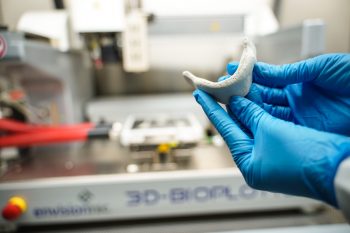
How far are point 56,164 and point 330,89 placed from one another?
0.99 meters

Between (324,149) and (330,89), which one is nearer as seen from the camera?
(324,149)

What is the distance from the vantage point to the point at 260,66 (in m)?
0.50

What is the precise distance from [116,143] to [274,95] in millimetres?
873

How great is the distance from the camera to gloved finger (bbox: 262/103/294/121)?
0.56 m

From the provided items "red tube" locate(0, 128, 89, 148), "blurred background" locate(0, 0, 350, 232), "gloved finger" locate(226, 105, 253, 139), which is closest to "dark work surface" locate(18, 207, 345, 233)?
"blurred background" locate(0, 0, 350, 232)

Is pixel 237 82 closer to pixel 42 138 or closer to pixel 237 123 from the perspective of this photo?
pixel 237 123

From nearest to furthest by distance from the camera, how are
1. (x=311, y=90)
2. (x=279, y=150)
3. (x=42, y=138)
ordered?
1. (x=279, y=150)
2. (x=311, y=90)
3. (x=42, y=138)

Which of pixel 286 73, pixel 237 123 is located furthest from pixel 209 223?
pixel 286 73

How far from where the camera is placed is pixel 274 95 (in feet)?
1.86

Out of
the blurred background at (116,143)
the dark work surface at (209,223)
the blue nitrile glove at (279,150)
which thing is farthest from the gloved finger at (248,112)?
the dark work surface at (209,223)

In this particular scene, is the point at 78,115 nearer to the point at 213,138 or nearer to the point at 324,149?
the point at 213,138

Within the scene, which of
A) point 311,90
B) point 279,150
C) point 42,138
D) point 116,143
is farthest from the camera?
point 116,143

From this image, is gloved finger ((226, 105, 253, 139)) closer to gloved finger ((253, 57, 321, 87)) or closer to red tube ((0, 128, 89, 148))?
gloved finger ((253, 57, 321, 87))

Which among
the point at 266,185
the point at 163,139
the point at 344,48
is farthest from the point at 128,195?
the point at 344,48
